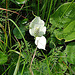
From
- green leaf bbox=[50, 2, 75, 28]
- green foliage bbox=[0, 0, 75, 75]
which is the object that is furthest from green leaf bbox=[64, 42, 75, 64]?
green leaf bbox=[50, 2, 75, 28]

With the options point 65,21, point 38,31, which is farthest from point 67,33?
point 38,31

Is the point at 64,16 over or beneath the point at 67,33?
over

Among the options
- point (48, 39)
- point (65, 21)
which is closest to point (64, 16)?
point (65, 21)

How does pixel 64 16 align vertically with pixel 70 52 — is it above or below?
above

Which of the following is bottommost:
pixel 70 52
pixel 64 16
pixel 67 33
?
pixel 70 52

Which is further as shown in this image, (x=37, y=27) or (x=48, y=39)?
(x=48, y=39)

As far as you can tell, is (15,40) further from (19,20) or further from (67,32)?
(67,32)

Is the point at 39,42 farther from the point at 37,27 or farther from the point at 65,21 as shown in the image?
the point at 65,21

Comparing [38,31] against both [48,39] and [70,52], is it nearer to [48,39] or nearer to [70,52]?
[48,39]

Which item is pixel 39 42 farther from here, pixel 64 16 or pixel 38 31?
pixel 64 16
